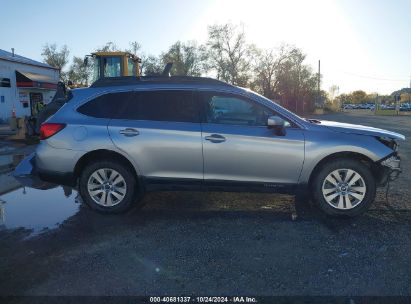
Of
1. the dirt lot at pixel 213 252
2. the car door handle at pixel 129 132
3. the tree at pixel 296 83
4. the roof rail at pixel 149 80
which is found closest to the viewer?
the dirt lot at pixel 213 252

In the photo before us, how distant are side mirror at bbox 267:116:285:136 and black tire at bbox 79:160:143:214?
2.07 metres

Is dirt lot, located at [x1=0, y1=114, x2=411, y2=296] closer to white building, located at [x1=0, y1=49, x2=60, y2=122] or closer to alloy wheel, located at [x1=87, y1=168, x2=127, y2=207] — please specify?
alloy wheel, located at [x1=87, y1=168, x2=127, y2=207]

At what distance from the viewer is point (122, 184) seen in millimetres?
5012

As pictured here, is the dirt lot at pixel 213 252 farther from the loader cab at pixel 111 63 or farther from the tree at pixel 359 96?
the tree at pixel 359 96

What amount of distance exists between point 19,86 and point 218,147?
91.1ft

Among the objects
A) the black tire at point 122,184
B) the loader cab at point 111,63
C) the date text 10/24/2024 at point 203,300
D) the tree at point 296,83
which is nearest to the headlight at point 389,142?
the date text 10/24/2024 at point 203,300

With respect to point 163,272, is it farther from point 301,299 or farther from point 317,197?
point 317,197

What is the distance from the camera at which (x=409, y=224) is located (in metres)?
4.64

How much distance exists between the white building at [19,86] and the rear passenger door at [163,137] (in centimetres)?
2590

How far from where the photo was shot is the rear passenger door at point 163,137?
4855 millimetres

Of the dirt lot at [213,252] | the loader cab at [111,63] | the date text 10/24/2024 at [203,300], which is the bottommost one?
the date text 10/24/2024 at [203,300]

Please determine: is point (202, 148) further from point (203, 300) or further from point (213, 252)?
point (203, 300)

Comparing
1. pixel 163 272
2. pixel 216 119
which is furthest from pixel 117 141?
pixel 163 272

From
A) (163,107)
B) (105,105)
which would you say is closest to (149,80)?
(163,107)
